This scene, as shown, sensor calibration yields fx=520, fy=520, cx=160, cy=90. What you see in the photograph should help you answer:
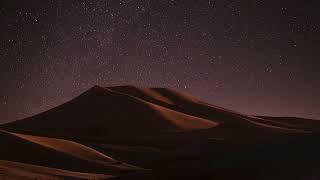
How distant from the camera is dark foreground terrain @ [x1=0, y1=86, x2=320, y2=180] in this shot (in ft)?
121

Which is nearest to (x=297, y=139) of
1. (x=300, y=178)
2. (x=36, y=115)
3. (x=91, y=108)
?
(x=300, y=178)

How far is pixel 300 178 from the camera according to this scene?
3100 centimetres

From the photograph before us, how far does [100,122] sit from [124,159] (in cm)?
3488

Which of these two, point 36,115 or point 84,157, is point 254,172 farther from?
point 36,115

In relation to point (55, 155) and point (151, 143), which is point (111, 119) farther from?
point (55, 155)

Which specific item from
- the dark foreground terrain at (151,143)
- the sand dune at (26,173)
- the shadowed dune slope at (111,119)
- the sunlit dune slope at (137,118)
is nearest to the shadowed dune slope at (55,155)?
the dark foreground terrain at (151,143)

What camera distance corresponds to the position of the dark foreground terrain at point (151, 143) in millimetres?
36750

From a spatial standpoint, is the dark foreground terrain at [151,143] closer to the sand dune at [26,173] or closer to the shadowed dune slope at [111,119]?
the sand dune at [26,173]

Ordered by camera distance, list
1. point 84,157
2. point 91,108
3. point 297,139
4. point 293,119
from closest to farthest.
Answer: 1. point 84,157
2. point 297,139
3. point 91,108
4. point 293,119

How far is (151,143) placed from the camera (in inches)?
2793

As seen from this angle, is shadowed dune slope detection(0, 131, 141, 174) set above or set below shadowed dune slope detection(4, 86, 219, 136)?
below

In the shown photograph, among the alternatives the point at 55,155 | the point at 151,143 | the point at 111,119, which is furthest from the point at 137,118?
the point at 55,155

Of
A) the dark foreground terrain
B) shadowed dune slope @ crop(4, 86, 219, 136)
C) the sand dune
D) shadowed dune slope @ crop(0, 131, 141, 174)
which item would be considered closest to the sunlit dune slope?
shadowed dune slope @ crop(4, 86, 219, 136)

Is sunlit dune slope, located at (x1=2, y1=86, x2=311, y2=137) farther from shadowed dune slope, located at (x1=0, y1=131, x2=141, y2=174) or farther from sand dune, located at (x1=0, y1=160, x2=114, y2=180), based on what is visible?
sand dune, located at (x1=0, y1=160, x2=114, y2=180)
